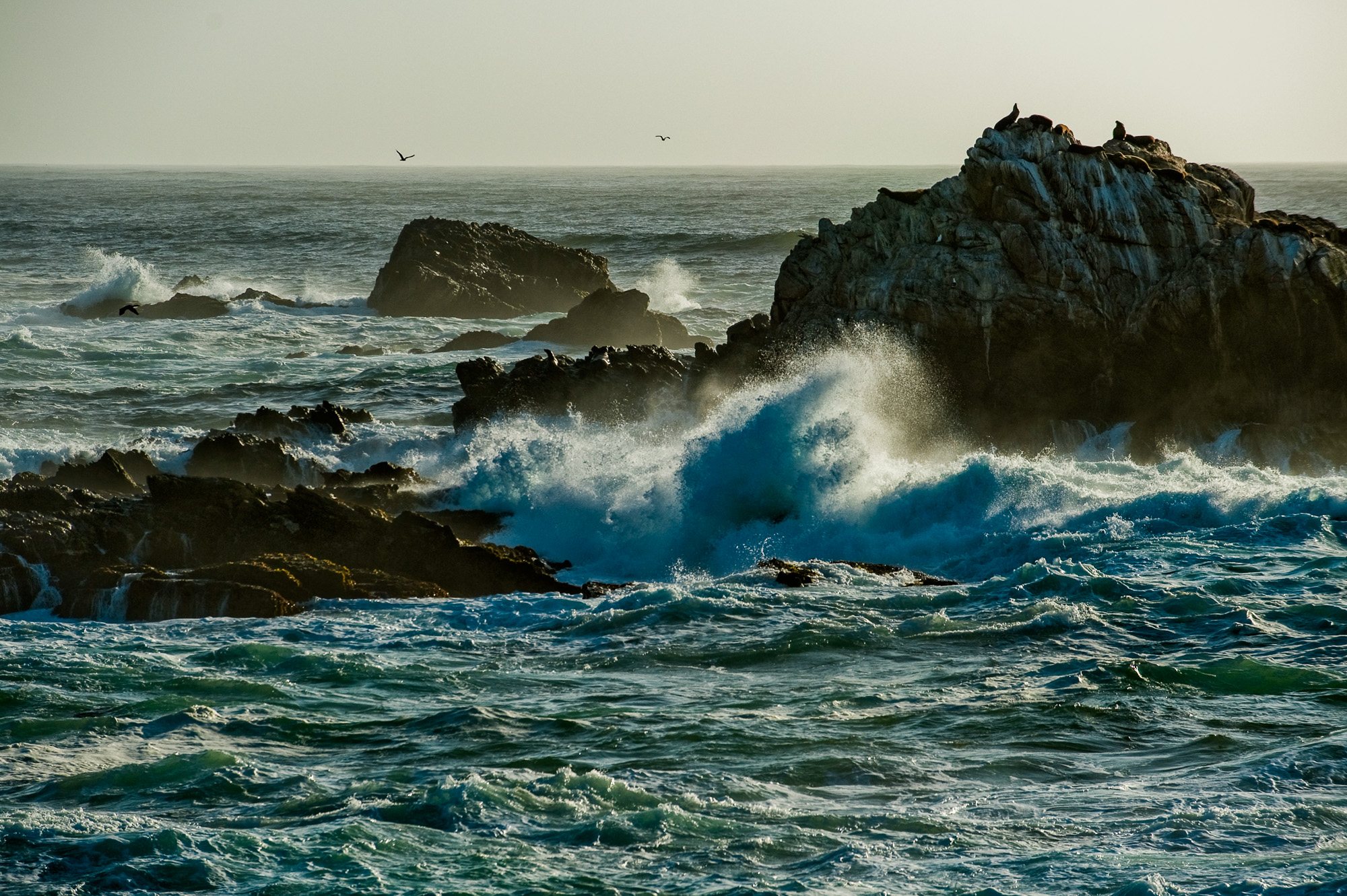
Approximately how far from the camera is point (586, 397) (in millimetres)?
23000

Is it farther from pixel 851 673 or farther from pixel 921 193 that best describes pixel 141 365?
pixel 851 673

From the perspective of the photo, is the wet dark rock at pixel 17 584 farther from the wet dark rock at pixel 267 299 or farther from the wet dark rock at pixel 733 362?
the wet dark rock at pixel 267 299

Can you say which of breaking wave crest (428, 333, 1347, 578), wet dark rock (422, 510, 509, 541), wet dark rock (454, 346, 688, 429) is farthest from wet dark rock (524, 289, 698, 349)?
wet dark rock (422, 510, 509, 541)

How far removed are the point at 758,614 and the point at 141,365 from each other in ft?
79.2

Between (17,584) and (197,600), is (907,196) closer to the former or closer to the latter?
(197,600)

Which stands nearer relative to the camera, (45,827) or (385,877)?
(385,877)

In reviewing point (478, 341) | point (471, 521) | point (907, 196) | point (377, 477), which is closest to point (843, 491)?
point (471, 521)

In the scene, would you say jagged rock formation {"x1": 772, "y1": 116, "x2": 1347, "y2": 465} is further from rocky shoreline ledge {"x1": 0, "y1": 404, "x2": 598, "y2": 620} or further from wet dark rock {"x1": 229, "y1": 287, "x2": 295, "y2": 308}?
wet dark rock {"x1": 229, "y1": 287, "x2": 295, "y2": 308}

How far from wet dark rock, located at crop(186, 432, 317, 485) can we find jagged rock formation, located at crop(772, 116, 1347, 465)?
804 cm

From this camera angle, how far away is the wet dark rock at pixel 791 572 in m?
14.9

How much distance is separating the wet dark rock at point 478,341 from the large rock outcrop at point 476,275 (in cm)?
707

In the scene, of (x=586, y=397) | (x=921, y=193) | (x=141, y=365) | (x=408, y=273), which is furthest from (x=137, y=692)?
(x=408, y=273)

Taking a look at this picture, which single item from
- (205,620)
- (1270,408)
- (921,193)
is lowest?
(205,620)

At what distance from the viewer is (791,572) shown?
15156mm
